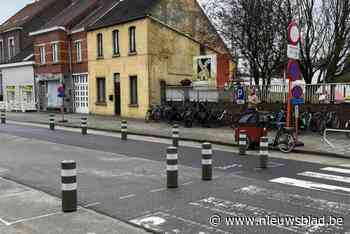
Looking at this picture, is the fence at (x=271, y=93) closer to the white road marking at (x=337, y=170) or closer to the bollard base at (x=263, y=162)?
the white road marking at (x=337, y=170)

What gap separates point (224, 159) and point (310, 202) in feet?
15.5

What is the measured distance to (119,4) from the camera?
31578 millimetres

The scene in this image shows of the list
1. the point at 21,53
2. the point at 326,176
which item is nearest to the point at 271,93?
the point at 326,176

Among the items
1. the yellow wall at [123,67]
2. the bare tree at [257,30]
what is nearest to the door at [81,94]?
the yellow wall at [123,67]

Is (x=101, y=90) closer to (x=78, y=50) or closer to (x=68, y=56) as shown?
(x=78, y=50)

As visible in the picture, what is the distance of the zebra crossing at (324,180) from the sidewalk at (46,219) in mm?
4075

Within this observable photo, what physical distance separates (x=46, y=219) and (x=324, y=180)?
5.77m

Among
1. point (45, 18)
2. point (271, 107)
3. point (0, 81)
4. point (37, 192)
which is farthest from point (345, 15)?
point (0, 81)

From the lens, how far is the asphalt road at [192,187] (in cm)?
579

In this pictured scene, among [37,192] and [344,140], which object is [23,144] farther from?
[344,140]

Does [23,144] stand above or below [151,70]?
below

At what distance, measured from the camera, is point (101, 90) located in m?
31.0

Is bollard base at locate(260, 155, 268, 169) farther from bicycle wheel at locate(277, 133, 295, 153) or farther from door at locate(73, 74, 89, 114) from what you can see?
door at locate(73, 74, 89, 114)

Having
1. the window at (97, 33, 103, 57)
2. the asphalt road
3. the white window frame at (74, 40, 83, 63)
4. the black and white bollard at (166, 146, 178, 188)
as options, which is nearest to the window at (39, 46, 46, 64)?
the white window frame at (74, 40, 83, 63)
